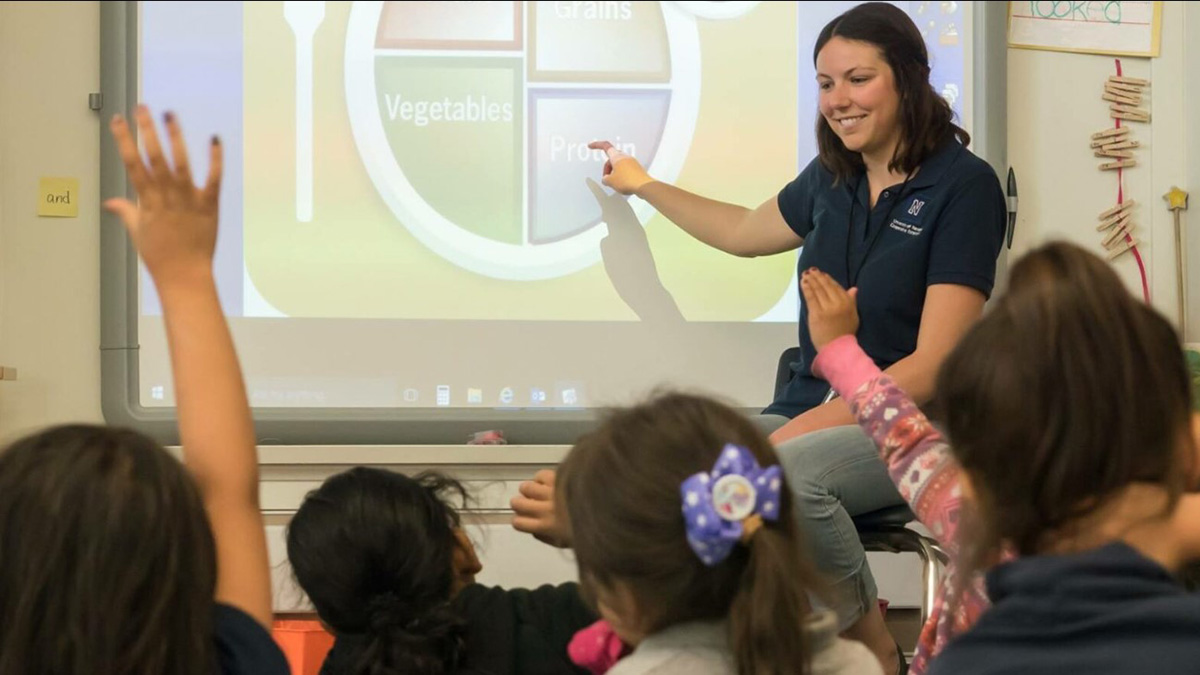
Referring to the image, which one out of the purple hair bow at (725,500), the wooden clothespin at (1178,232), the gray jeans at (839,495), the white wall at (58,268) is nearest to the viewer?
the purple hair bow at (725,500)

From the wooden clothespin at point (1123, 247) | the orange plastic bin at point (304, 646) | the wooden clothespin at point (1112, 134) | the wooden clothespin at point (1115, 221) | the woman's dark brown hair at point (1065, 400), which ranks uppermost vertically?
the wooden clothespin at point (1112, 134)

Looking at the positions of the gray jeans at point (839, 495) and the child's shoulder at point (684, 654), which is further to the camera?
the gray jeans at point (839, 495)

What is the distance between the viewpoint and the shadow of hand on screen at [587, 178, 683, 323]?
2.81 metres

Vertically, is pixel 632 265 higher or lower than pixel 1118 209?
lower

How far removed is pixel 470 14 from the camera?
280 centimetres

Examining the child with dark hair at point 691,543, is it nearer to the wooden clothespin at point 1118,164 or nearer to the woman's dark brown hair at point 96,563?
the woman's dark brown hair at point 96,563

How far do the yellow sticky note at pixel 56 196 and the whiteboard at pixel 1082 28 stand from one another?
214cm

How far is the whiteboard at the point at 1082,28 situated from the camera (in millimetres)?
2912

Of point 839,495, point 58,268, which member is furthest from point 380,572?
point 58,268

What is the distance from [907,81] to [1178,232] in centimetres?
123

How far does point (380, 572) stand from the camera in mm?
1402

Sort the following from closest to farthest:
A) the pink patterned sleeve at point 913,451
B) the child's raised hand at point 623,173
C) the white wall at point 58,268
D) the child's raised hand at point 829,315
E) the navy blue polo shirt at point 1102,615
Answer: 1. the navy blue polo shirt at point 1102,615
2. the pink patterned sleeve at point 913,451
3. the child's raised hand at point 829,315
4. the child's raised hand at point 623,173
5. the white wall at point 58,268

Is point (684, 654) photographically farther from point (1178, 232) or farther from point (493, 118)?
point (1178, 232)

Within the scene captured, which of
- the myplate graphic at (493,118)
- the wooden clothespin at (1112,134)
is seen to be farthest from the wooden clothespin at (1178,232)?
the myplate graphic at (493,118)
